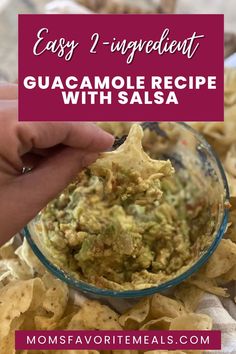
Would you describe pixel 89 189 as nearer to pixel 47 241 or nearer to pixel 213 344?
pixel 47 241

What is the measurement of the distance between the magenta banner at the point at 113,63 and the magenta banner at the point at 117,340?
0.95ft

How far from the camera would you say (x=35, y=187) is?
641 millimetres

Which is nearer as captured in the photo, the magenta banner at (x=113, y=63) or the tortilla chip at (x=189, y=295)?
the magenta banner at (x=113, y=63)

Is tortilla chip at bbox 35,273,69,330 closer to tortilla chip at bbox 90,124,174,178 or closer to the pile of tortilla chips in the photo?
the pile of tortilla chips

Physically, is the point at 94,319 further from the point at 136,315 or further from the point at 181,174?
the point at 181,174

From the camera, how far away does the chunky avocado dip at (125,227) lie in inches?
30.8

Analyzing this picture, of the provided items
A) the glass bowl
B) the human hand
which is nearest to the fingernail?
the human hand

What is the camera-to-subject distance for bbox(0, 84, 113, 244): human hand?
607mm

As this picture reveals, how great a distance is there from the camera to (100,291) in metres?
0.78

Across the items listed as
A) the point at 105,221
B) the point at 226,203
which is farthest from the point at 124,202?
the point at 226,203

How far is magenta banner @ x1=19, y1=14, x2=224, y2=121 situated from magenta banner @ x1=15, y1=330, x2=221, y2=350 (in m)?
0.29

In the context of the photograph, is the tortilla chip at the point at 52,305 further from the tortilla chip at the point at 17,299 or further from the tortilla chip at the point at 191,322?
the tortilla chip at the point at 191,322

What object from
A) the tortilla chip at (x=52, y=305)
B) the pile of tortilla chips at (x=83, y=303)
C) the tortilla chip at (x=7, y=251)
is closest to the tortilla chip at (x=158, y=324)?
the pile of tortilla chips at (x=83, y=303)

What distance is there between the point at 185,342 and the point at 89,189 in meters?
0.26
